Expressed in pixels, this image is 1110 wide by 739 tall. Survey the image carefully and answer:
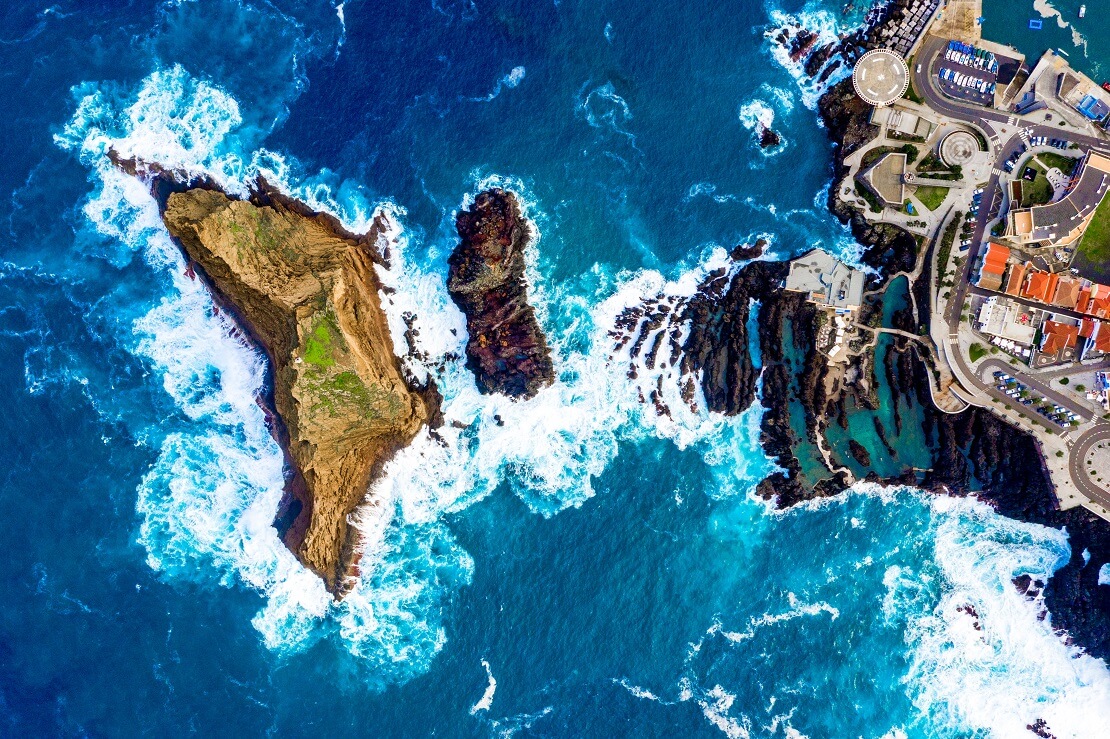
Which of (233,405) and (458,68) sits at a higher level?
(458,68)

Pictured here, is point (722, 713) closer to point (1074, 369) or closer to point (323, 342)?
point (1074, 369)

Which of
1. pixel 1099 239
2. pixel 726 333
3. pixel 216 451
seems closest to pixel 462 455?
pixel 216 451

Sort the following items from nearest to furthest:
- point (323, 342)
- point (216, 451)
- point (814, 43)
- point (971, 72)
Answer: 1. point (323, 342)
2. point (971, 72)
3. point (814, 43)
4. point (216, 451)

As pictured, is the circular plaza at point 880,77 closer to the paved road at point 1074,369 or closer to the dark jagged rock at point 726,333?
the dark jagged rock at point 726,333

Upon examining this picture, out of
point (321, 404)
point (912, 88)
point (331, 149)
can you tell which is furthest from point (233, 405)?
point (912, 88)

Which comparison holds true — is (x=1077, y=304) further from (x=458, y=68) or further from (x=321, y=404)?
(x=321, y=404)

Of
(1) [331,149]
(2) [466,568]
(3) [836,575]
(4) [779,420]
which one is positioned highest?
(1) [331,149]

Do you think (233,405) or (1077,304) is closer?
(1077,304)
